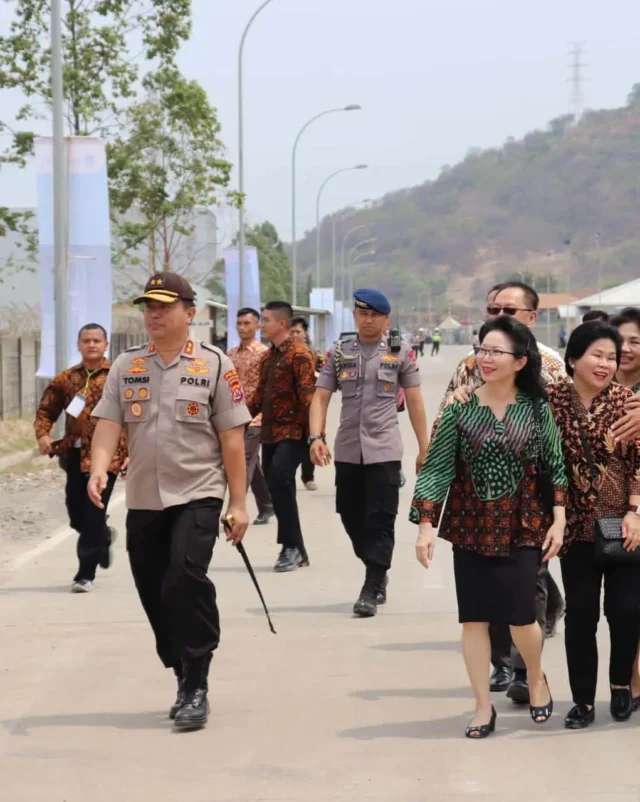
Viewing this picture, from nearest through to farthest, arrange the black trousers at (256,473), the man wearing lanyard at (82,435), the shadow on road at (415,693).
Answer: the shadow on road at (415,693) → the man wearing lanyard at (82,435) → the black trousers at (256,473)

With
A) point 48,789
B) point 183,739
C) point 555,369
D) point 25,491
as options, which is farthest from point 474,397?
point 25,491

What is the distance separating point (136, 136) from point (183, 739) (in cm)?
2706

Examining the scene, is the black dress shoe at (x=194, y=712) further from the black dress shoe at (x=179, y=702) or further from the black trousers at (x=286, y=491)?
the black trousers at (x=286, y=491)

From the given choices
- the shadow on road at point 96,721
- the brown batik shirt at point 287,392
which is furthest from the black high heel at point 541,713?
the brown batik shirt at point 287,392

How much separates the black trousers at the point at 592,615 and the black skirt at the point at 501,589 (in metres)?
0.27

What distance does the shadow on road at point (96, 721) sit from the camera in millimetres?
6441

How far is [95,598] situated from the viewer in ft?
32.3

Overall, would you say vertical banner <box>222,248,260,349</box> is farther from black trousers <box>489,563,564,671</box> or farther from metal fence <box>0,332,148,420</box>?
black trousers <box>489,563,564,671</box>

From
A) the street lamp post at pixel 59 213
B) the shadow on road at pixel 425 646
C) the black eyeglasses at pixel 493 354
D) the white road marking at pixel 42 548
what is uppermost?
the street lamp post at pixel 59 213

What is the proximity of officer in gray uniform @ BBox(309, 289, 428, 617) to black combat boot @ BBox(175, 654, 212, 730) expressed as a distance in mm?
2696

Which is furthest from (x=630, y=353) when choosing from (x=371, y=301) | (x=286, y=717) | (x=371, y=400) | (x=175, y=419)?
(x=371, y=400)

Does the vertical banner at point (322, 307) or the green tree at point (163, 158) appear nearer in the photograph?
the green tree at point (163, 158)

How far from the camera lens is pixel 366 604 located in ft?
29.5

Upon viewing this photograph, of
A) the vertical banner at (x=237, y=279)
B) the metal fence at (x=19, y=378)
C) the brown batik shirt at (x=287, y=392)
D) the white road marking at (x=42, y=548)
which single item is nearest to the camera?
the brown batik shirt at (x=287, y=392)
